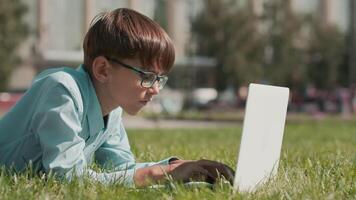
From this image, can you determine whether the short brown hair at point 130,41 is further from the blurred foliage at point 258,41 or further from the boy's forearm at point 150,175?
the blurred foliage at point 258,41

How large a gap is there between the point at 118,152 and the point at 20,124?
645mm

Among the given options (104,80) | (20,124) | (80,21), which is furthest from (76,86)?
(80,21)

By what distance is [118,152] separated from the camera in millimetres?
Result: 3393

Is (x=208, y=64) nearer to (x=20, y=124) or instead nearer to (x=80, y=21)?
(x=80, y=21)

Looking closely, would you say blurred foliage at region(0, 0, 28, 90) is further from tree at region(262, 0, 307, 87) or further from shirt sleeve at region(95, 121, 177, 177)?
shirt sleeve at region(95, 121, 177, 177)

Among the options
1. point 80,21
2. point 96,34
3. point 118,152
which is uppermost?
point 96,34

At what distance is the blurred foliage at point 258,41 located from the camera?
40094 mm

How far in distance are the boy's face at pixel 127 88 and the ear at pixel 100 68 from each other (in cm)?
1

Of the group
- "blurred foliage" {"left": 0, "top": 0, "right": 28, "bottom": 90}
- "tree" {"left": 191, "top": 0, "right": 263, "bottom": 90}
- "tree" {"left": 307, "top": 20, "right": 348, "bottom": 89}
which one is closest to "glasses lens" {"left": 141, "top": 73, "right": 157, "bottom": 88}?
"blurred foliage" {"left": 0, "top": 0, "right": 28, "bottom": 90}

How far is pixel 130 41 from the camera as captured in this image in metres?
2.74

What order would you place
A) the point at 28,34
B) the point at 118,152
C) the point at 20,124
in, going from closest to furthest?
1. the point at 20,124
2. the point at 118,152
3. the point at 28,34

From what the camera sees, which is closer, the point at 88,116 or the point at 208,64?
the point at 88,116

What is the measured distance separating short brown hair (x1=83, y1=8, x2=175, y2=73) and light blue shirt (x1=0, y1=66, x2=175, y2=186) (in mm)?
160

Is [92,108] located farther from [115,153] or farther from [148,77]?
[115,153]
